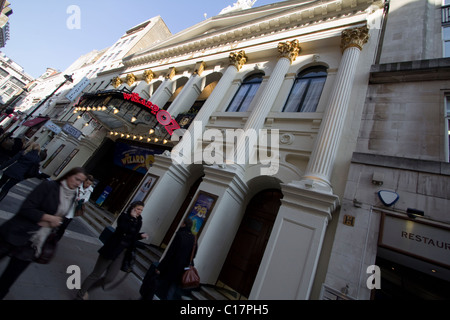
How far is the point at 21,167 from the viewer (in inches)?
216

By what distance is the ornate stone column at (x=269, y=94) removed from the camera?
748cm

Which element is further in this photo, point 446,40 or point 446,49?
point 446,40

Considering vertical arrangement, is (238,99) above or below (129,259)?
above

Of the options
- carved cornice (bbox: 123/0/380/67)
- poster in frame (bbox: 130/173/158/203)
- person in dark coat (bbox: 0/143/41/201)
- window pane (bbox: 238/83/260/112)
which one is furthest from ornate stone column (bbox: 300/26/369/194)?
person in dark coat (bbox: 0/143/41/201)

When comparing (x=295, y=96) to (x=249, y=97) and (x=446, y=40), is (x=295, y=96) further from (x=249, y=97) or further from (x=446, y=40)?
(x=446, y=40)

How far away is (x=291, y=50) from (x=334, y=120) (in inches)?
207

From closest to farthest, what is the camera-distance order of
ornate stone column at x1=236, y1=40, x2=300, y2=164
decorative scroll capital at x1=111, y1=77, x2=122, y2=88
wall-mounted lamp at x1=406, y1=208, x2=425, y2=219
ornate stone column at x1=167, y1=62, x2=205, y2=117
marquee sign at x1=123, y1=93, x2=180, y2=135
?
1. wall-mounted lamp at x1=406, y1=208, x2=425, y2=219
2. ornate stone column at x1=236, y1=40, x2=300, y2=164
3. marquee sign at x1=123, y1=93, x2=180, y2=135
4. ornate stone column at x1=167, y1=62, x2=205, y2=117
5. decorative scroll capital at x1=111, y1=77, x2=122, y2=88

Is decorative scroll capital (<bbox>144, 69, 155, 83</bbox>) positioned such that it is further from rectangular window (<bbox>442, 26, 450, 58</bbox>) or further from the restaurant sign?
the restaurant sign

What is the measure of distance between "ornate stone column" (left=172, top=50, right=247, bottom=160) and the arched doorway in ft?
13.5

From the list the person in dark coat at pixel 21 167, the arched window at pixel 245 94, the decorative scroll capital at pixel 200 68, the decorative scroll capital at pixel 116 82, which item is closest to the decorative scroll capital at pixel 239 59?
the arched window at pixel 245 94

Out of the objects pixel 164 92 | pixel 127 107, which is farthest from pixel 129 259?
pixel 164 92

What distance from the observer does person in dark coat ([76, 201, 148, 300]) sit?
10.8ft
